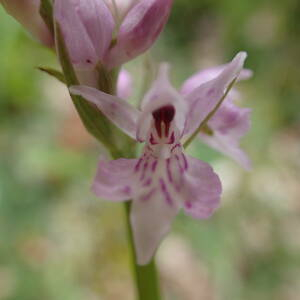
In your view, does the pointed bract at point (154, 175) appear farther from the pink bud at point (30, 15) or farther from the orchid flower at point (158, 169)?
the pink bud at point (30, 15)

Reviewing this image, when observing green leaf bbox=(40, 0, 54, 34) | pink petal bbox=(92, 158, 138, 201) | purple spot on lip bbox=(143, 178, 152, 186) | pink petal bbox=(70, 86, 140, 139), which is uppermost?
green leaf bbox=(40, 0, 54, 34)

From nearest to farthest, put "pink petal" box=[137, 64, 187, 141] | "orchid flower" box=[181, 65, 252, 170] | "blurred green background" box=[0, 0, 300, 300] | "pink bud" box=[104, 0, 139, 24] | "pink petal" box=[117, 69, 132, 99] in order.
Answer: "pink petal" box=[137, 64, 187, 141] → "pink bud" box=[104, 0, 139, 24] → "orchid flower" box=[181, 65, 252, 170] → "pink petal" box=[117, 69, 132, 99] → "blurred green background" box=[0, 0, 300, 300]

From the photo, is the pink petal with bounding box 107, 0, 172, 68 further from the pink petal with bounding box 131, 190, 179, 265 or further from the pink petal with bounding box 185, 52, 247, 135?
the pink petal with bounding box 131, 190, 179, 265

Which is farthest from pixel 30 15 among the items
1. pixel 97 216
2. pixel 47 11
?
pixel 97 216

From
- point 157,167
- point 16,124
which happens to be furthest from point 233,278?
point 157,167

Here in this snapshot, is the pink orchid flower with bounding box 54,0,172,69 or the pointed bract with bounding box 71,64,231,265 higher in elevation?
the pink orchid flower with bounding box 54,0,172,69

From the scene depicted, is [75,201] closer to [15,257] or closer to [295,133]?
[15,257]

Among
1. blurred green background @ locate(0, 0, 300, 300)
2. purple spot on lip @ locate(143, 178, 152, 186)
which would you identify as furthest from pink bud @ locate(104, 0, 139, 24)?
blurred green background @ locate(0, 0, 300, 300)
